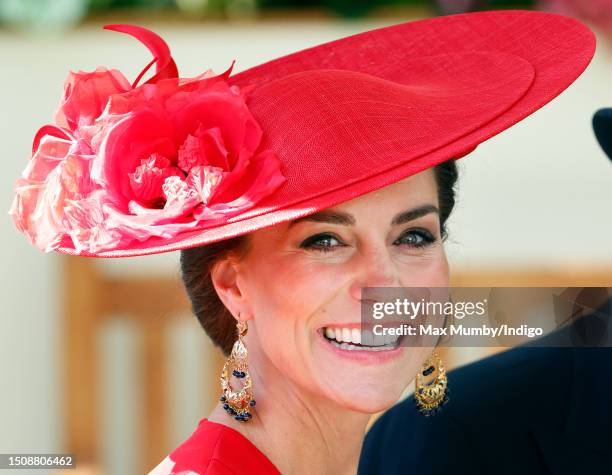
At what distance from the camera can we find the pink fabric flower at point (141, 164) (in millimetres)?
1914

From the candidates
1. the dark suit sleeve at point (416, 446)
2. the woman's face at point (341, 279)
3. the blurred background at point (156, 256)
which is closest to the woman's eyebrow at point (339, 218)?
the woman's face at point (341, 279)

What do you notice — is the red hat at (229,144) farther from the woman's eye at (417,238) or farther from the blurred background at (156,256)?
the blurred background at (156,256)

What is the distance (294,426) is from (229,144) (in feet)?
1.70

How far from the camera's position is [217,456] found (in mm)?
2021

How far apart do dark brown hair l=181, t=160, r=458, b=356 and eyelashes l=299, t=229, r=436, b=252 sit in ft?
0.43

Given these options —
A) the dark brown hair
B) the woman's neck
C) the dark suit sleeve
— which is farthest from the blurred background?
the woman's neck

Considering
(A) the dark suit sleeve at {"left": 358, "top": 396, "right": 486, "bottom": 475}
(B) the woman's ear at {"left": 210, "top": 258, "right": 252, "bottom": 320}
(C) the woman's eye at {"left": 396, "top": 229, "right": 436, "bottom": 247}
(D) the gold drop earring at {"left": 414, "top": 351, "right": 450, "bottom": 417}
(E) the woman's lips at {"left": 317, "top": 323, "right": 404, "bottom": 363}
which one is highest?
(C) the woman's eye at {"left": 396, "top": 229, "right": 436, "bottom": 247}

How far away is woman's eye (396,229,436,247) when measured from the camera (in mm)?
2107

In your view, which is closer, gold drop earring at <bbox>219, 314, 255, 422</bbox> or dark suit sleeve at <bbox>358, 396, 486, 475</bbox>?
gold drop earring at <bbox>219, 314, 255, 422</bbox>

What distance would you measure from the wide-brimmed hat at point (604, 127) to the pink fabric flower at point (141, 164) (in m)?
0.71

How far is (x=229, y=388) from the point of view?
84.2 inches

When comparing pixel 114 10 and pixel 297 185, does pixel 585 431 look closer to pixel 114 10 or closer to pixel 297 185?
pixel 297 185

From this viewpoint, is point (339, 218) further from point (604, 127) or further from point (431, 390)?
point (604, 127)

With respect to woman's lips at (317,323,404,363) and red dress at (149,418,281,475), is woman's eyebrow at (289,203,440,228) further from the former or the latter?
red dress at (149,418,281,475)
